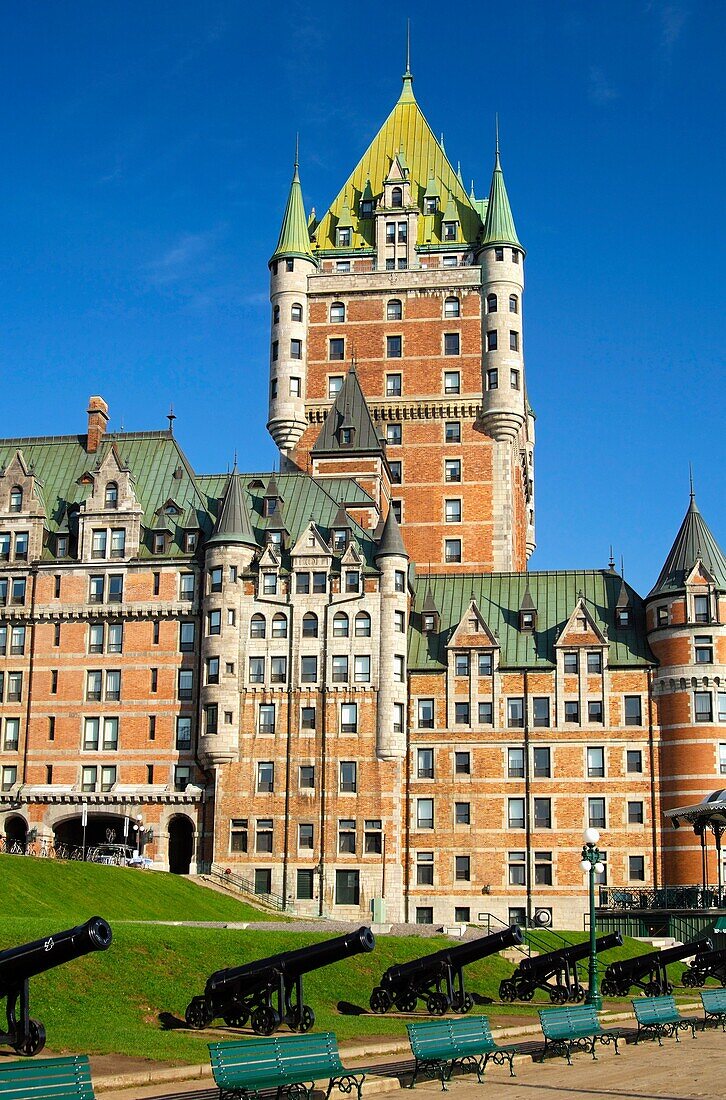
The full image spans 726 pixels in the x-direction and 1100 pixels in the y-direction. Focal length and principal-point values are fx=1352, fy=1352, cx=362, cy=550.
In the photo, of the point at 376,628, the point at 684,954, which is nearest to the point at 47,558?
the point at 376,628

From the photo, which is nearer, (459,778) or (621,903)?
(621,903)

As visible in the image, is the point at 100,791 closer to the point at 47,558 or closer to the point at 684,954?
the point at 47,558

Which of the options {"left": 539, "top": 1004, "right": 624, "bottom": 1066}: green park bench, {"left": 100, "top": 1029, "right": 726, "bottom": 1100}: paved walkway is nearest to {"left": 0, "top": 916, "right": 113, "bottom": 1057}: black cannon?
{"left": 100, "top": 1029, "right": 726, "bottom": 1100}: paved walkway

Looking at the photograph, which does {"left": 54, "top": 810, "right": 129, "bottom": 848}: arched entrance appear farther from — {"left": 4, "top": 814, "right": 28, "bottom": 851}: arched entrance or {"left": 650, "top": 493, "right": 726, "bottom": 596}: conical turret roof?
{"left": 650, "top": 493, "right": 726, "bottom": 596}: conical turret roof

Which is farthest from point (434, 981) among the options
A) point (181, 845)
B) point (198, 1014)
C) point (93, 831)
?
point (93, 831)

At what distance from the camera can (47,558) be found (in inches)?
3162

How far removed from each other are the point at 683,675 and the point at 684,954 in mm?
36891

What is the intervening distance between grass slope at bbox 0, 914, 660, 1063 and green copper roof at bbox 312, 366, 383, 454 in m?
47.3

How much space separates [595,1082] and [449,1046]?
2809 millimetres

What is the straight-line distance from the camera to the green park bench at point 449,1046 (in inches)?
989

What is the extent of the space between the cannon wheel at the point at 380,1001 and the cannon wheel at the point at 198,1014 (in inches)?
253

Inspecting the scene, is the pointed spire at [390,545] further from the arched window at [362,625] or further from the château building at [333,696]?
the arched window at [362,625]

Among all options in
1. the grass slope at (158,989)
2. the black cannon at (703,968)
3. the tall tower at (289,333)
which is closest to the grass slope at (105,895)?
the grass slope at (158,989)

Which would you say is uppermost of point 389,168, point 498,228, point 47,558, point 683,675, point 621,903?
point 389,168
